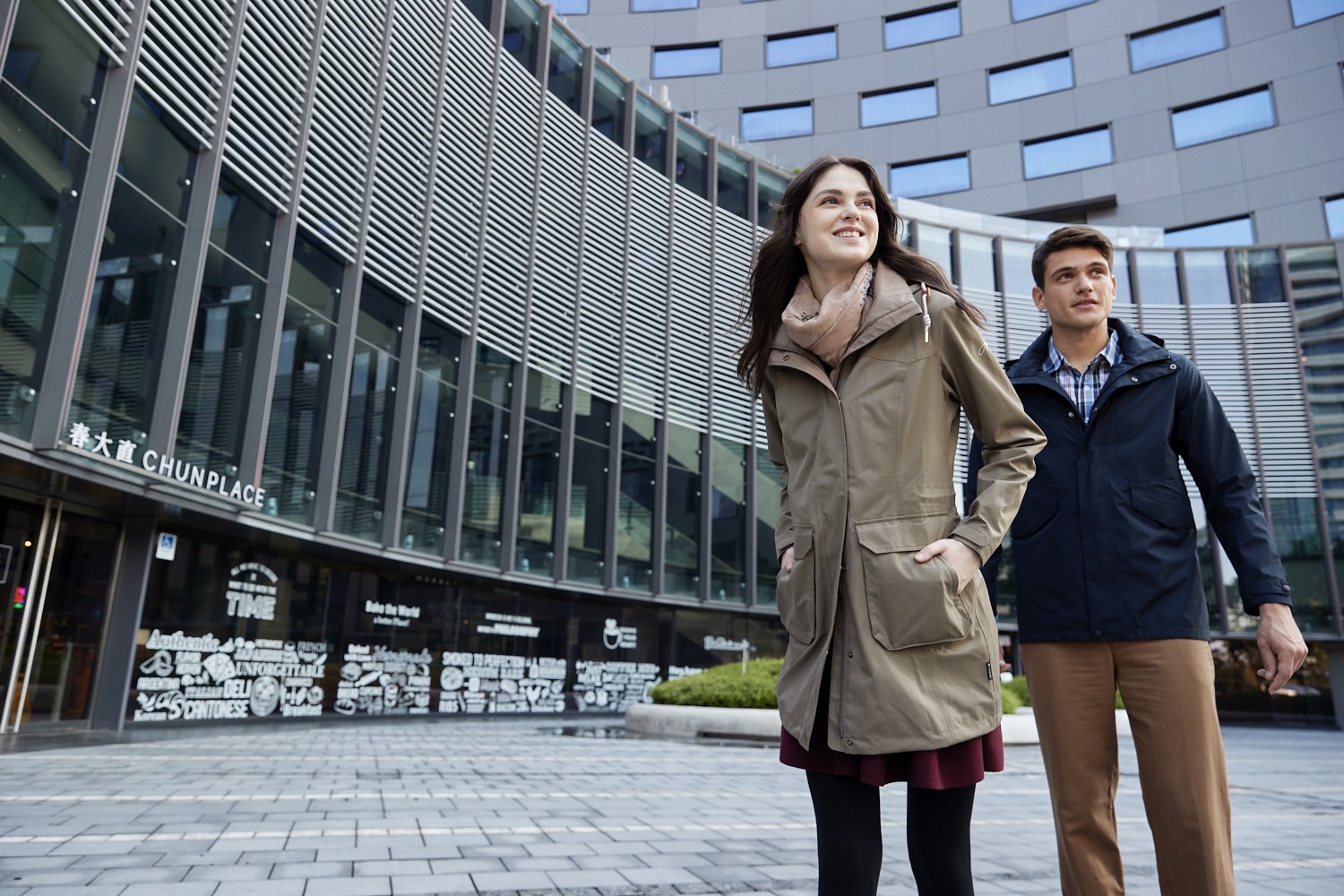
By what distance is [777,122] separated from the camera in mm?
37562

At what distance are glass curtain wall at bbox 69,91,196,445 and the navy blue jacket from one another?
35.4ft

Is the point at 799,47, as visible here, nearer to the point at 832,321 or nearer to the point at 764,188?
the point at 764,188

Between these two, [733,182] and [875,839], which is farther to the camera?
[733,182]

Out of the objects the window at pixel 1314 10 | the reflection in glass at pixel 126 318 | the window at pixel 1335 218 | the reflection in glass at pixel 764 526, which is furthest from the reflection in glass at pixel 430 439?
the window at pixel 1314 10

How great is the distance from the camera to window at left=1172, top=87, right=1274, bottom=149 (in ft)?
105

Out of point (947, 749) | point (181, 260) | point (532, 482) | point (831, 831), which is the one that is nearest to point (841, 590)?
point (947, 749)

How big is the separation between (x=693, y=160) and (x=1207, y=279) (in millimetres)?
18207

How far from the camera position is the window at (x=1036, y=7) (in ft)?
116

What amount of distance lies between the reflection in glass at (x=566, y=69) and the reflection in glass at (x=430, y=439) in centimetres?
738

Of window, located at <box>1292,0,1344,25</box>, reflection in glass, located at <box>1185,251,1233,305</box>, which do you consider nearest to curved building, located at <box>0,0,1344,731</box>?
reflection in glass, located at <box>1185,251,1233,305</box>

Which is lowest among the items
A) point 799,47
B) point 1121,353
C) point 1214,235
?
point 1121,353

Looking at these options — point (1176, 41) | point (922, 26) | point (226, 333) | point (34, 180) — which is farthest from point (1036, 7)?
point (34, 180)

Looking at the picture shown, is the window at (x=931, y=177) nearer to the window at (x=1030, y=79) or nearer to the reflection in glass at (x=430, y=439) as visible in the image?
the window at (x=1030, y=79)

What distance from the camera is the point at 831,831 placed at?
79.8 inches
